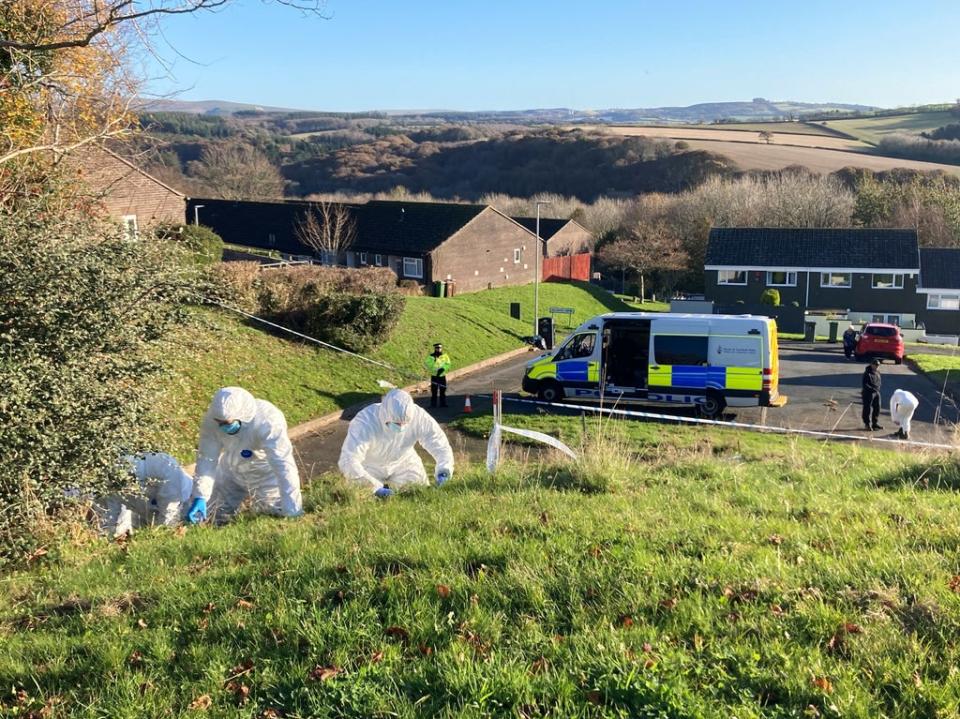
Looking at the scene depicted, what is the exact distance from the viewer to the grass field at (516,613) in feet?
12.4

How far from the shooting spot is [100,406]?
7.04 meters

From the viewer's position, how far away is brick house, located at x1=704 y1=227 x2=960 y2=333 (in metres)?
41.7

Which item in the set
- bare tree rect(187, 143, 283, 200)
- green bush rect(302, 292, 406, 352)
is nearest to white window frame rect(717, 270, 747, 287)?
green bush rect(302, 292, 406, 352)

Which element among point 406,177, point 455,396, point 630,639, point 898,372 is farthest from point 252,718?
point 406,177

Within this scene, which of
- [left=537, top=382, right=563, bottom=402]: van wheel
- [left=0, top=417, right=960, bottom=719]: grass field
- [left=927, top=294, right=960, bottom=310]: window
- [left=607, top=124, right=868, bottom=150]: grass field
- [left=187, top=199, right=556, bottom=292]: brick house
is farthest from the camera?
[left=607, top=124, right=868, bottom=150]: grass field

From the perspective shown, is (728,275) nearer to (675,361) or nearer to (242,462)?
(675,361)

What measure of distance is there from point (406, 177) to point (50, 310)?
121 metres

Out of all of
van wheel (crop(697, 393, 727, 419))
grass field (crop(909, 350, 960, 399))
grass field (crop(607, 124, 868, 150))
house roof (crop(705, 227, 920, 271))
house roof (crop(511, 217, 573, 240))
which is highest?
grass field (crop(607, 124, 868, 150))

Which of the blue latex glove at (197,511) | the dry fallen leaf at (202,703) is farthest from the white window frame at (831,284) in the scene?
the dry fallen leaf at (202,703)

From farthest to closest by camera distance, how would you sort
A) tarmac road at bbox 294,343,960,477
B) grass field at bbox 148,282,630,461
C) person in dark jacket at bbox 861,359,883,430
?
person in dark jacket at bbox 861,359,883,430 < tarmac road at bbox 294,343,960,477 < grass field at bbox 148,282,630,461

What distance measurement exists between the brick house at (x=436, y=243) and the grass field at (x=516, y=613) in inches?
1170

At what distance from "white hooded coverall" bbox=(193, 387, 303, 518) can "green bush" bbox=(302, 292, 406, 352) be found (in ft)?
41.3

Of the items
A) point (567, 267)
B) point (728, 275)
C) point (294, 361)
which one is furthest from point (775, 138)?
point (294, 361)

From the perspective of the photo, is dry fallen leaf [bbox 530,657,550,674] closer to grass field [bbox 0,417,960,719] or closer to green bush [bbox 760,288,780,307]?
grass field [bbox 0,417,960,719]
